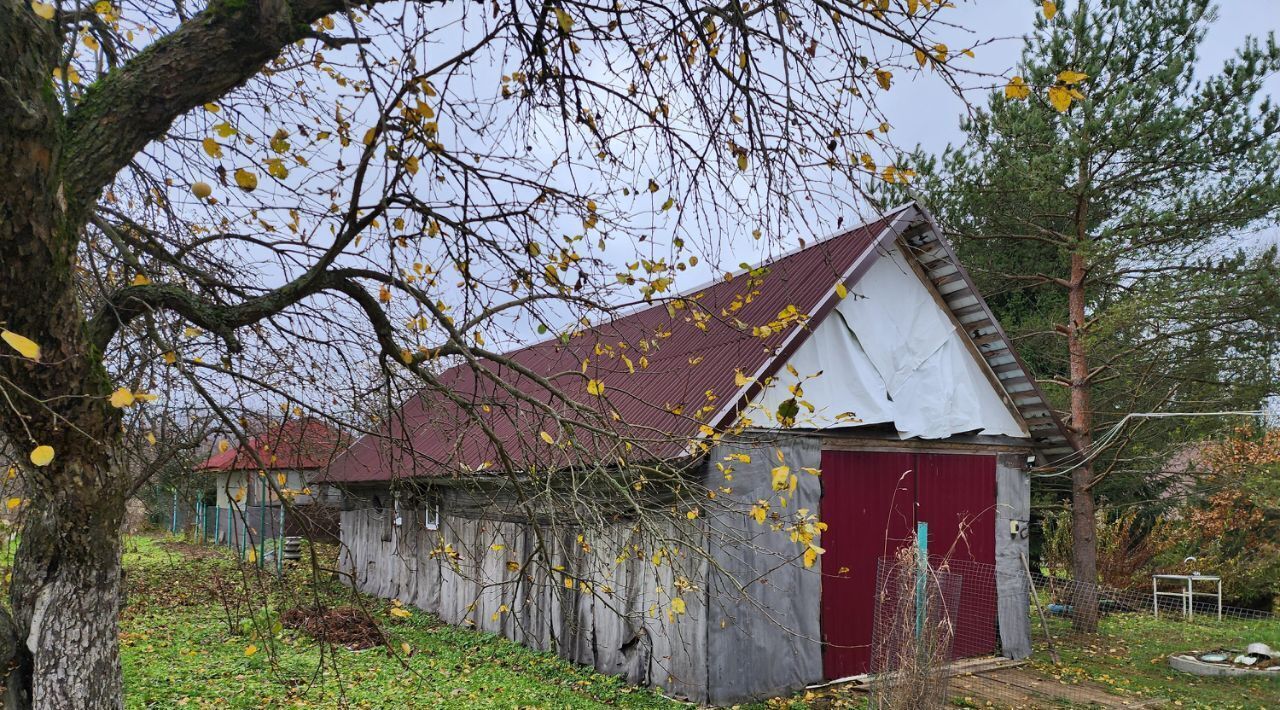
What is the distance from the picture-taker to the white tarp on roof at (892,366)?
9406 mm

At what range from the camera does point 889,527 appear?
10219 mm

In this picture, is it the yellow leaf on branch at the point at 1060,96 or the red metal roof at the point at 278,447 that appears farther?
the red metal roof at the point at 278,447

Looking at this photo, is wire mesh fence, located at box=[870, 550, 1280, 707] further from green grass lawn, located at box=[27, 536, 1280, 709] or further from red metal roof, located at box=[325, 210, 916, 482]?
red metal roof, located at box=[325, 210, 916, 482]

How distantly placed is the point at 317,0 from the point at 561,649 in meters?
8.38

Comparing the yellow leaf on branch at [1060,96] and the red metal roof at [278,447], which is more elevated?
the yellow leaf on branch at [1060,96]

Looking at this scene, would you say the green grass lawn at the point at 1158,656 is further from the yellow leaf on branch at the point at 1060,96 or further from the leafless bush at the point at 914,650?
the yellow leaf on branch at the point at 1060,96

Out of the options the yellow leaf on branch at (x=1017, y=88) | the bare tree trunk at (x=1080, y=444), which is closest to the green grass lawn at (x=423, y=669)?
the bare tree trunk at (x=1080, y=444)

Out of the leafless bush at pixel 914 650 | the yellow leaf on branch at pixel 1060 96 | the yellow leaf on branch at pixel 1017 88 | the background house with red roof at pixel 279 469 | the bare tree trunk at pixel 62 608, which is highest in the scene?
the yellow leaf on branch at pixel 1017 88

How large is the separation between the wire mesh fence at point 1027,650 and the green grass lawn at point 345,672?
97.1 inches

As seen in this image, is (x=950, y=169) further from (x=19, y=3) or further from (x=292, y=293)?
(x=19, y=3)

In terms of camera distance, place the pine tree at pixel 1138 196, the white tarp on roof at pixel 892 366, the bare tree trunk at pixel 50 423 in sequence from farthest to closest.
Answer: the pine tree at pixel 1138 196 < the white tarp on roof at pixel 892 366 < the bare tree trunk at pixel 50 423

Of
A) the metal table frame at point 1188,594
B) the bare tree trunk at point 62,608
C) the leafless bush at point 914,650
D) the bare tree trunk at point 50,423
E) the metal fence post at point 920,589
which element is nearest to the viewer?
the bare tree trunk at point 50,423

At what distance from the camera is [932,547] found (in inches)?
422

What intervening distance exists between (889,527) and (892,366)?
6.47 ft
